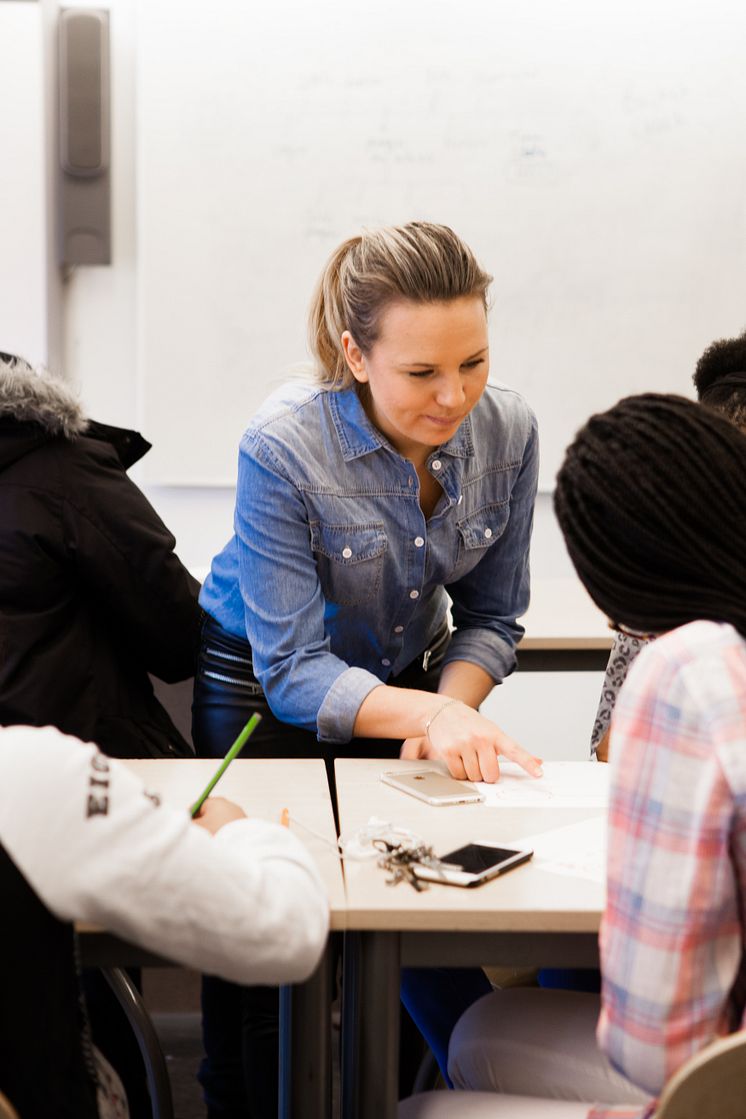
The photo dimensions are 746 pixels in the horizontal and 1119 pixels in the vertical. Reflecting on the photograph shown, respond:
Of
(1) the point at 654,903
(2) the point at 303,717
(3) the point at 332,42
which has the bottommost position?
(2) the point at 303,717

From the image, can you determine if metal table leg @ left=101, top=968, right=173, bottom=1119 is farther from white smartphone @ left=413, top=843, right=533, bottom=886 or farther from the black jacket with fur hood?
white smartphone @ left=413, top=843, right=533, bottom=886

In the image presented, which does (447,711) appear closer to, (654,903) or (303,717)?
(303,717)

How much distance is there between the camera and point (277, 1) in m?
3.27

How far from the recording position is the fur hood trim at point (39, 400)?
1.80 metres

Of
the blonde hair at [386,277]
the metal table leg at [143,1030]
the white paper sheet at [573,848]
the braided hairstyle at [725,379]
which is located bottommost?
the metal table leg at [143,1030]

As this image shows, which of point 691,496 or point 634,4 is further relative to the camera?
point 634,4

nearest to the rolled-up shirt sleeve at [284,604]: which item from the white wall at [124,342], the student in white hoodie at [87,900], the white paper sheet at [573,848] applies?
the white paper sheet at [573,848]

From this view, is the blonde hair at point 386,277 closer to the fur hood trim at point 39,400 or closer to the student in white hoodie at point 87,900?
the fur hood trim at point 39,400

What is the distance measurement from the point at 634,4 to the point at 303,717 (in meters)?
2.59

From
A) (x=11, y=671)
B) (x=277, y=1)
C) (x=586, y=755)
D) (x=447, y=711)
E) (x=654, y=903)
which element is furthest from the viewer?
(x=586, y=755)

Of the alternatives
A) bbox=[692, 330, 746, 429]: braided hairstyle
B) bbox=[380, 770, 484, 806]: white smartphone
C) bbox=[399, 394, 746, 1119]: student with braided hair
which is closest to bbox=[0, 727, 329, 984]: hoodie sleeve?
bbox=[399, 394, 746, 1119]: student with braided hair

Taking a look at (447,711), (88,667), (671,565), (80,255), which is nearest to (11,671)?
(88,667)

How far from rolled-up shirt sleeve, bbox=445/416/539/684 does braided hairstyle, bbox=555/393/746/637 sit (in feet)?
2.89

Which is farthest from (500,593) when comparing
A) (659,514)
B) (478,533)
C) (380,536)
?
(659,514)
